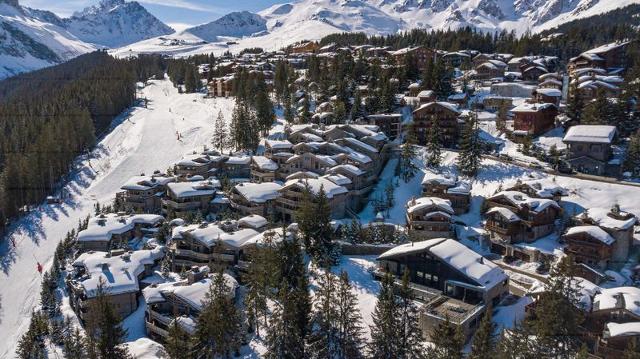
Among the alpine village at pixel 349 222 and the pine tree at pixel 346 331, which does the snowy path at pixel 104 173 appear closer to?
the alpine village at pixel 349 222

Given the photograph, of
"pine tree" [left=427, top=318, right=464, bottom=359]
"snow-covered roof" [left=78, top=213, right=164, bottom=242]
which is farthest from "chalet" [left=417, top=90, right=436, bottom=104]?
"pine tree" [left=427, top=318, right=464, bottom=359]

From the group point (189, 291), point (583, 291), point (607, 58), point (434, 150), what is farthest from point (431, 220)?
point (607, 58)

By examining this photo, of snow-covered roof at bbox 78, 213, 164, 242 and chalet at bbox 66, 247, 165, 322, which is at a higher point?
snow-covered roof at bbox 78, 213, 164, 242

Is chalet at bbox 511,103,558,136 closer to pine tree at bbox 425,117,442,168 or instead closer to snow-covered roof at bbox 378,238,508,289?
pine tree at bbox 425,117,442,168

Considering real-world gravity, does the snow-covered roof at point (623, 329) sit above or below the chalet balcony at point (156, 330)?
above

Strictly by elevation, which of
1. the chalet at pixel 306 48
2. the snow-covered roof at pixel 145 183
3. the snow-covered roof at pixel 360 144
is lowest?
the snow-covered roof at pixel 145 183

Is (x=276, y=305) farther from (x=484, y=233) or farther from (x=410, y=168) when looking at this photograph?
(x=410, y=168)

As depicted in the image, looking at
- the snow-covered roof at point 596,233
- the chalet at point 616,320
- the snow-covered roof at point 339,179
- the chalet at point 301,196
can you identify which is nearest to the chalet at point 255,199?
the chalet at point 301,196
